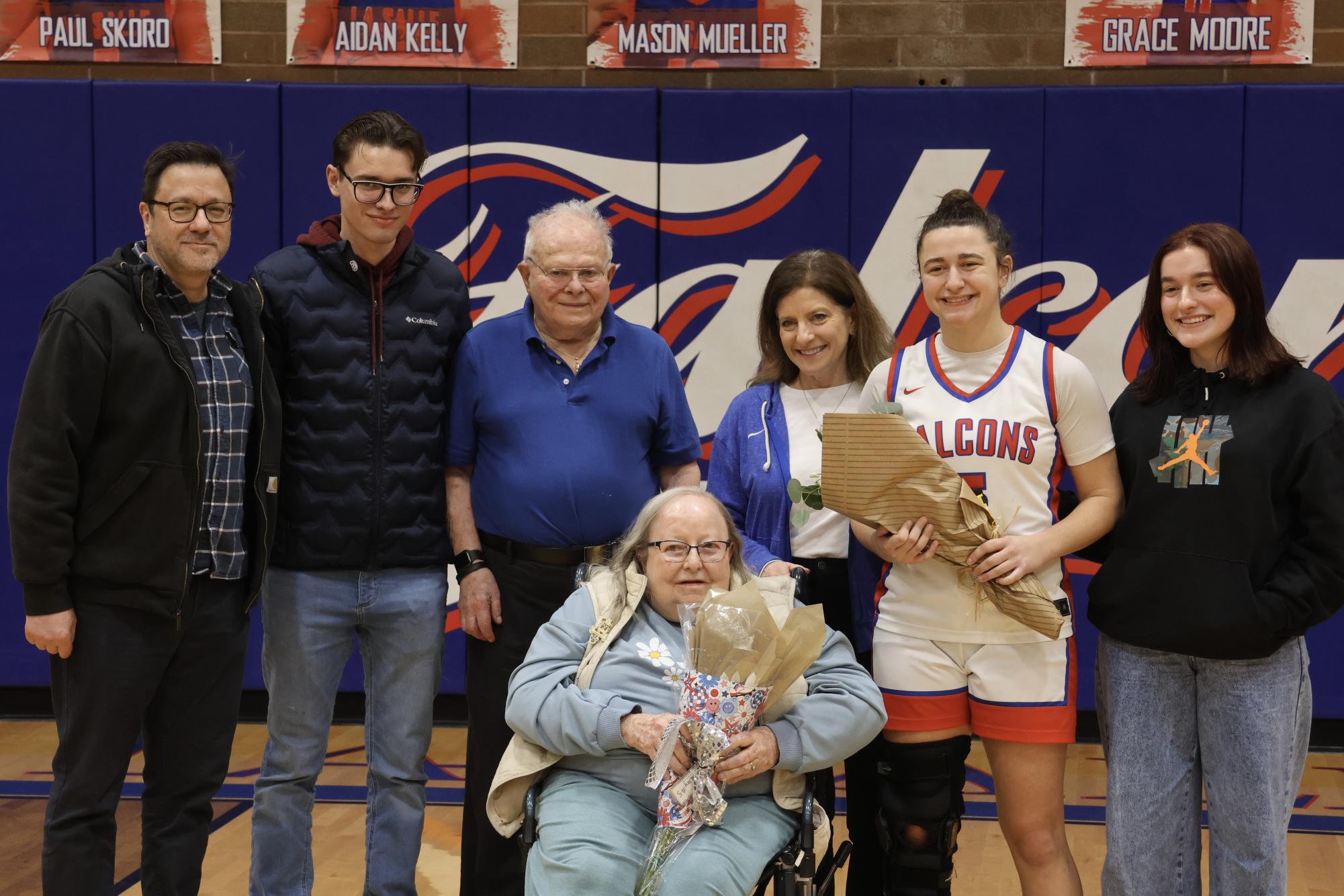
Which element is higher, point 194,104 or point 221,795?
point 194,104

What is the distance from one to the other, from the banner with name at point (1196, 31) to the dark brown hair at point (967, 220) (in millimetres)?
2911

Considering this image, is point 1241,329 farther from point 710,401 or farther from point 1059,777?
point 710,401

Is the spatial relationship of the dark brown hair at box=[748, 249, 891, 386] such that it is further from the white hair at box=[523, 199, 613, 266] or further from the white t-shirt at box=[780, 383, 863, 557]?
the white hair at box=[523, 199, 613, 266]

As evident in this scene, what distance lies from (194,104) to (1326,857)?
478cm

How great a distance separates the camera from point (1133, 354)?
15.3 ft

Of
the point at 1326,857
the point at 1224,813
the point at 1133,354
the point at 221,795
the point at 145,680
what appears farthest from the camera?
the point at 1133,354

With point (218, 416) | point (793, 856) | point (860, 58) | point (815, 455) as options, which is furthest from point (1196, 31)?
point (218, 416)

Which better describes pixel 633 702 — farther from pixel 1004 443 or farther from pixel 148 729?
pixel 148 729

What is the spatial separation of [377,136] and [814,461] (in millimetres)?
1164

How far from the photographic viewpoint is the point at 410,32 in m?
4.98

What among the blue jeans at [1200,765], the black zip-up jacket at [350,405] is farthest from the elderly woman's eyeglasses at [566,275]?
the blue jeans at [1200,765]

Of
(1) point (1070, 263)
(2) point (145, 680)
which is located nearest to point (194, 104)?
(2) point (145, 680)

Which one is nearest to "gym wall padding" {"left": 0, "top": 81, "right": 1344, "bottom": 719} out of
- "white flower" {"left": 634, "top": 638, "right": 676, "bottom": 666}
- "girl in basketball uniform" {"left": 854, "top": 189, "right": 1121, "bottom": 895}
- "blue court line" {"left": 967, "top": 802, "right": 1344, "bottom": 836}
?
"blue court line" {"left": 967, "top": 802, "right": 1344, "bottom": 836}

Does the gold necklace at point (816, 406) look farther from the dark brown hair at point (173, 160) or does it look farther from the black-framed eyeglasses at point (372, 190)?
the dark brown hair at point (173, 160)
